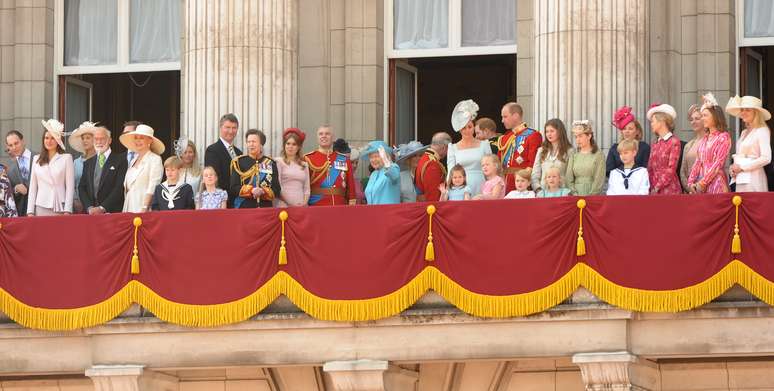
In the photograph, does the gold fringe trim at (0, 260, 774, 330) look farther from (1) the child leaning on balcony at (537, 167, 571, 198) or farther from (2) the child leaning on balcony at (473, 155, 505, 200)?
(2) the child leaning on balcony at (473, 155, 505, 200)

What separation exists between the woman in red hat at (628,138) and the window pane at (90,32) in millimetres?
9816

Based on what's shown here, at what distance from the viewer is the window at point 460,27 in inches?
1248

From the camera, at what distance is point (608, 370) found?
25.2 meters

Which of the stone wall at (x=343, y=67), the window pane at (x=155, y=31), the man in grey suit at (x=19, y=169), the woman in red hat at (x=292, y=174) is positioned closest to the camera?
the woman in red hat at (x=292, y=174)

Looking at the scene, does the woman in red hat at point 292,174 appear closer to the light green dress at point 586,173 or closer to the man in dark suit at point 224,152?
the man in dark suit at point 224,152

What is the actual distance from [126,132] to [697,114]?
7.44 metres

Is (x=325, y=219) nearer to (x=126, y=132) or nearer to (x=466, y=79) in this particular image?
(x=126, y=132)

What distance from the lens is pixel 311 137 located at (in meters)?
32.0

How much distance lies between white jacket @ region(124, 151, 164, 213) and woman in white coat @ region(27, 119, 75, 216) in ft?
3.46

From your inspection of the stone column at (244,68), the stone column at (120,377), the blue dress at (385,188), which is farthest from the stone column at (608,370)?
the stone column at (244,68)

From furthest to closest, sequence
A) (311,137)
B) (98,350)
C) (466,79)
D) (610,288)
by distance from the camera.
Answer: (466,79) < (311,137) < (98,350) < (610,288)

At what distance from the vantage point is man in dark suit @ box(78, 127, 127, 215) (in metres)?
28.1

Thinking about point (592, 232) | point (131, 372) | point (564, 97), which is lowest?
point (131, 372)

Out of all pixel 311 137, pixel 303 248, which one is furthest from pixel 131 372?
pixel 311 137
